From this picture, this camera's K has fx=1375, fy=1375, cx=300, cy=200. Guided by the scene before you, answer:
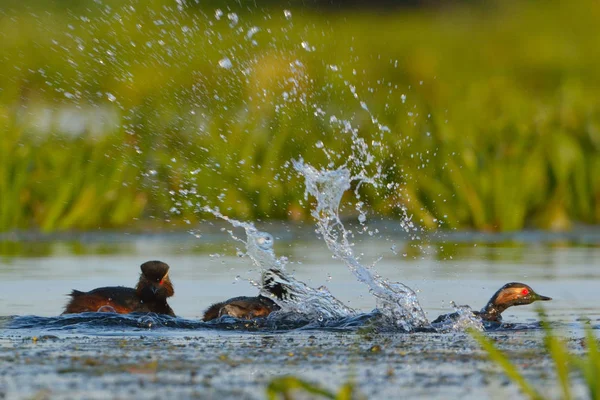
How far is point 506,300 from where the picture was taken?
8.35 metres

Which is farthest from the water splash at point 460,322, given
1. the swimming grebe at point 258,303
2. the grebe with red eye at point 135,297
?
the grebe with red eye at point 135,297

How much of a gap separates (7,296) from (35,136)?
580 cm

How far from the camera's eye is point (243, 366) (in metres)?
5.97

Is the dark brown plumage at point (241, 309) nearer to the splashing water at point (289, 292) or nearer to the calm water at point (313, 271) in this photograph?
the splashing water at point (289, 292)

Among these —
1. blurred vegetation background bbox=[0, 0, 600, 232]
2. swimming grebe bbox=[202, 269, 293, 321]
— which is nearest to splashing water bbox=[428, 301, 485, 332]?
swimming grebe bbox=[202, 269, 293, 321]

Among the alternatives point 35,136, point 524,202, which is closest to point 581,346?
point 524,202

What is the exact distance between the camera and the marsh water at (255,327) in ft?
18.2

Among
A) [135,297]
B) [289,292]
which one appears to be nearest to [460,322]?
[289,292]

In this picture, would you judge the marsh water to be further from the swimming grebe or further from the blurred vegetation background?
the blurred vegetation background

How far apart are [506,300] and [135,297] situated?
232 cm

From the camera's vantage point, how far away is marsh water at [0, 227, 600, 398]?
556 cm

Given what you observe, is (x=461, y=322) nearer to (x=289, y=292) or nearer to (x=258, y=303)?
(x=258, y=303)

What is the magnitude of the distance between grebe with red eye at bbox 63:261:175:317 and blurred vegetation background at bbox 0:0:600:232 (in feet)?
7.30

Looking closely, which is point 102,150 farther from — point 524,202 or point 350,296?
point 350,296
